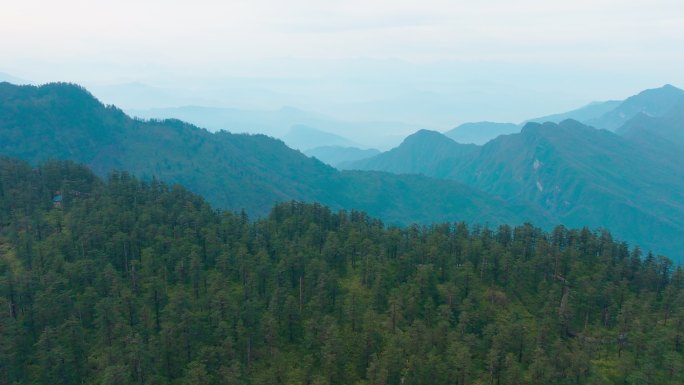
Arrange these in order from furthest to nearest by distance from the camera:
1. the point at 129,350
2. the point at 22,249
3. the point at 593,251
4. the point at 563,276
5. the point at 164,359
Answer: the point at 593,251 → the point at 563,276 → the point at 22,249 → the point at 164,359 → the point at 129,350

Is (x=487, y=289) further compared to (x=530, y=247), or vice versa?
(x=530, y=247)

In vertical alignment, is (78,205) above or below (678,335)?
above

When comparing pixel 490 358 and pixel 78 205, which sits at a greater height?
pixel 78 205

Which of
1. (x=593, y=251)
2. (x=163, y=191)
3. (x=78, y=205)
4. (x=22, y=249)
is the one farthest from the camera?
(x=163, y=191)

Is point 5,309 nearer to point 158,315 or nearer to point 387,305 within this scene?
point 158,315

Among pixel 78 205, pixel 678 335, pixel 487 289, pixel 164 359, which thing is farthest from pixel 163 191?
pixel 678 335

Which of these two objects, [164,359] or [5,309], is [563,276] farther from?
[5,309]

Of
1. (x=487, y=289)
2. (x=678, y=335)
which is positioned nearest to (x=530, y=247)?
(x=487, y=289)
